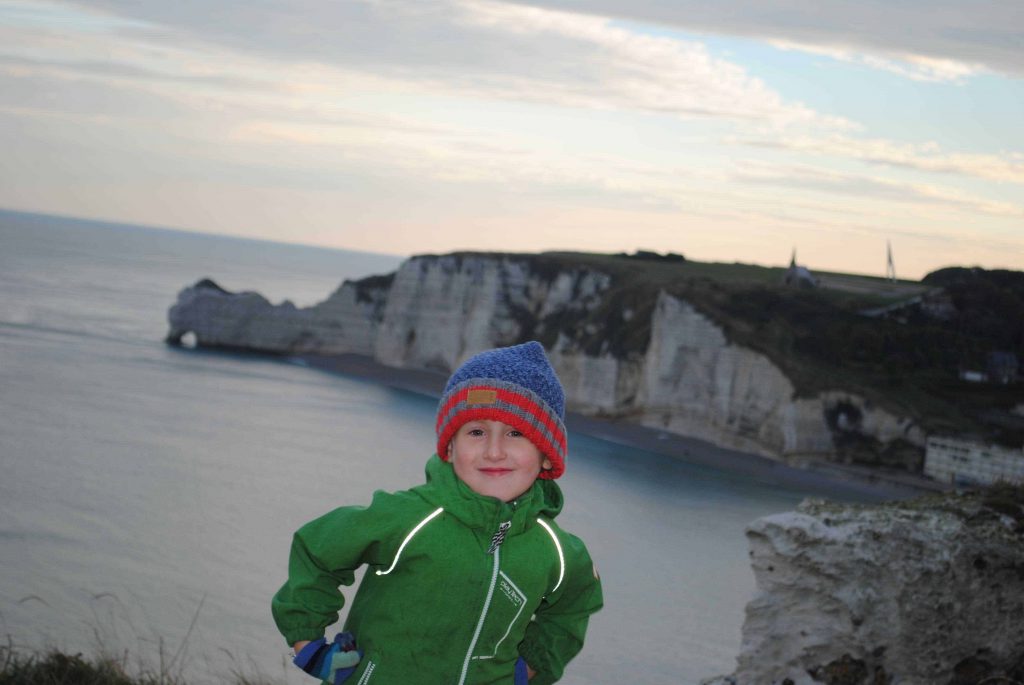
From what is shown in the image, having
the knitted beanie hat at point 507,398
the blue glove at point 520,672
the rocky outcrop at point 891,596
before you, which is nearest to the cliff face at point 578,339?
the rocky outcrop at point 891,596

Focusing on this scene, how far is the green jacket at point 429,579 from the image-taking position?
7.87 ft

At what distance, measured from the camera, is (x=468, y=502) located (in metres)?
2.45

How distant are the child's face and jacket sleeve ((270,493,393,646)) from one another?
21cm

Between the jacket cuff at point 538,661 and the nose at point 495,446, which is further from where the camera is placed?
the jacket cuff at point 538,661

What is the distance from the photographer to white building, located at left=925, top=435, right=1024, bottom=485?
31505mm

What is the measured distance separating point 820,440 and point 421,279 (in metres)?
21.6

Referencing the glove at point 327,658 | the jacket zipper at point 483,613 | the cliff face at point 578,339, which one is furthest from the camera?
the cliff face at point 578,339

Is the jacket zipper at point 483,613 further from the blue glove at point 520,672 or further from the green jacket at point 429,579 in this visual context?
the blue glove at point 520,672

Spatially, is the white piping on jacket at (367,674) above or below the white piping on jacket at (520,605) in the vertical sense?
below

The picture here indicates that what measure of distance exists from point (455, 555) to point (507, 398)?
0.36 metres

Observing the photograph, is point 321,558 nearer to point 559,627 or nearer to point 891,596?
point 559,627

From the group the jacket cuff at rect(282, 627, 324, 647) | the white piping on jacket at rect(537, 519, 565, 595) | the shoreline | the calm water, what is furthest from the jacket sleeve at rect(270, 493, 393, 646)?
the shoreline

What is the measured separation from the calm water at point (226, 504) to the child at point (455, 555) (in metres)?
2.41

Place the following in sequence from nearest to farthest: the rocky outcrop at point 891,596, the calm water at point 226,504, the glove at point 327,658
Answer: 1. the glove at point 327,658
2. the rocky outcrop at point 891,596
3. the calm water at point 226,504
